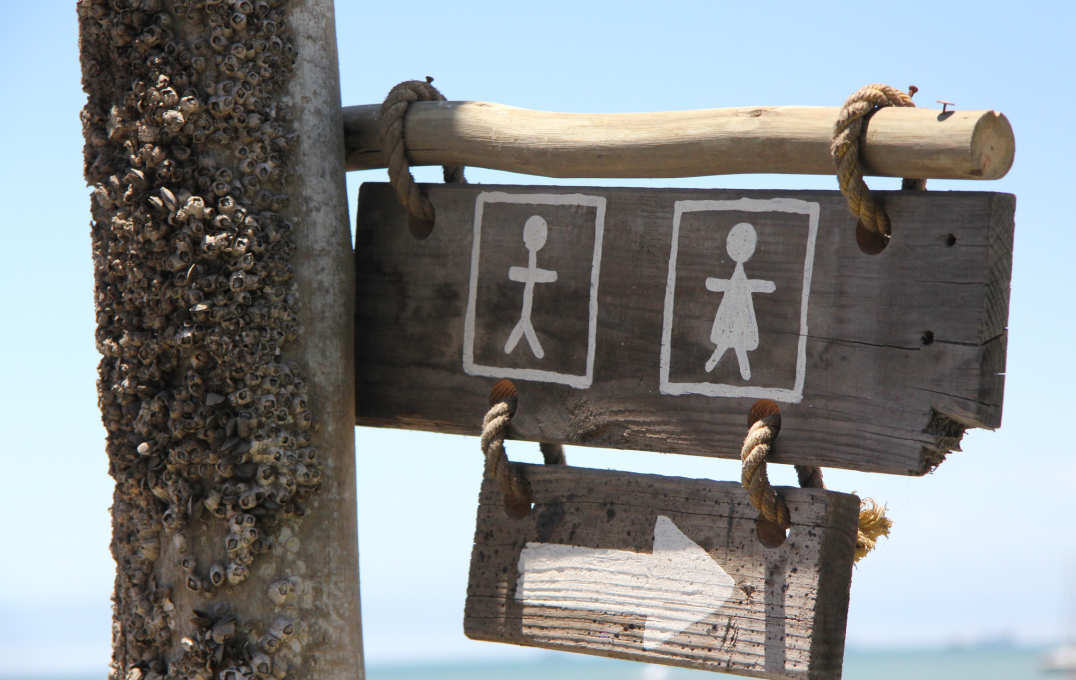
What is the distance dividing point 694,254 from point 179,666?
3.65ft

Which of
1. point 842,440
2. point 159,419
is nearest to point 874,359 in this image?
point 842,440

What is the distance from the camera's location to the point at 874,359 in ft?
5.90

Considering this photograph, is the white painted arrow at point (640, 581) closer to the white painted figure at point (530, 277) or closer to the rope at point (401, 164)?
the white painted figure at point (530, 277)

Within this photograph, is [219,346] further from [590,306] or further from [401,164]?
[590,306]

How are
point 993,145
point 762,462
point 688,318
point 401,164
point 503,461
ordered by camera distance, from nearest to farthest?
1. point 993,145
2. point 762,462
3. point 688,318
4. point 503,461
5. point 401,164

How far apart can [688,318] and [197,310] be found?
2.71 feet

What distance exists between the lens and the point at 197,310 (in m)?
2.02

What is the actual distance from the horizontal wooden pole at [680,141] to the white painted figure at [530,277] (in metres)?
0.10

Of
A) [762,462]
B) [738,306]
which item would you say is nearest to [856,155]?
[738,306]

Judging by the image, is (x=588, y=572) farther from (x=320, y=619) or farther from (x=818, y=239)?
(x=818, y=239)

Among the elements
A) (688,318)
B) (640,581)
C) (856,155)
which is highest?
(856,155)

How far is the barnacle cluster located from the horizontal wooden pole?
26 cm

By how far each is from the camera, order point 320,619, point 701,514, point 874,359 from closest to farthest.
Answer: point 874,359 < point 701,514 < point 320,619

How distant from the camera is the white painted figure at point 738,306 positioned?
6.22 ft
